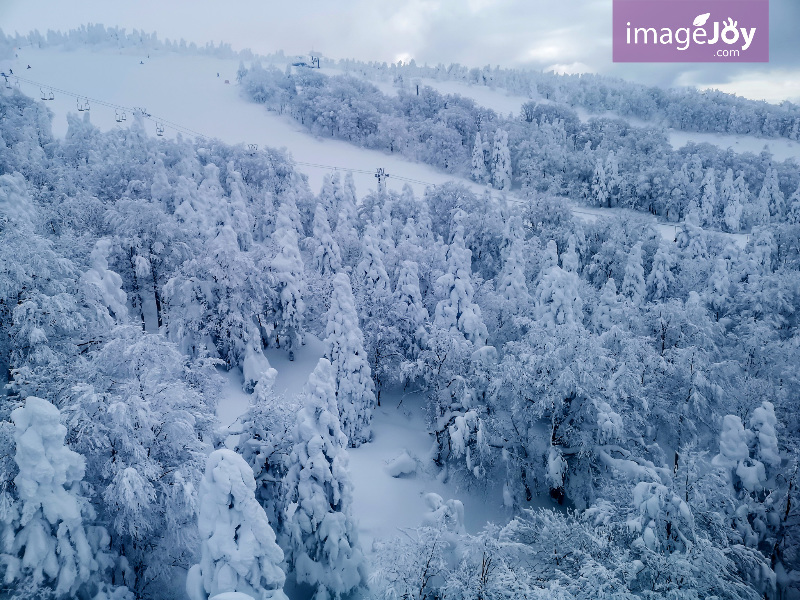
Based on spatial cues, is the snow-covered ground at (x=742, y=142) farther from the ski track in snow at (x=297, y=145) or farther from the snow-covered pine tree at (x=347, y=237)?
the snow-covered pine tree at (x=347, y=237)

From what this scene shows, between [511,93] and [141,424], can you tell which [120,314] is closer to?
[141,424]

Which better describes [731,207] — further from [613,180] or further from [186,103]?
[186,103]

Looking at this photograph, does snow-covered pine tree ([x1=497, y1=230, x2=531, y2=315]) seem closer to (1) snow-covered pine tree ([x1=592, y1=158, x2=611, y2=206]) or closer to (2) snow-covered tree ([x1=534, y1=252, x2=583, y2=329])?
(2) snow-covered tree ([x1=534, y1=252, x2=583, y2=329])

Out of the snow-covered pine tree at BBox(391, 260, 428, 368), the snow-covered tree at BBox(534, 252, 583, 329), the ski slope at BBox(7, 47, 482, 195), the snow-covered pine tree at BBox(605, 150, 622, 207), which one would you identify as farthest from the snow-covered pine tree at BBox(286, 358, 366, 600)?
the snow-covered pine tree at BBox(605, 150, 622, 207)

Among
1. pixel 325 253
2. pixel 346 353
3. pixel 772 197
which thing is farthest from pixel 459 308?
pixel 772 197

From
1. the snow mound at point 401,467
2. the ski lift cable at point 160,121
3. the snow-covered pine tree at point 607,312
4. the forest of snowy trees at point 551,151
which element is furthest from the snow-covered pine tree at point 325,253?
the ski lift cable at point 160,121
